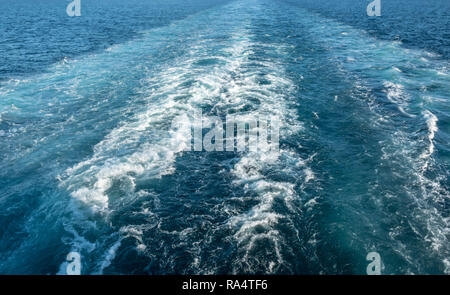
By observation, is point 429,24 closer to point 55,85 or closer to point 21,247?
point 55,85

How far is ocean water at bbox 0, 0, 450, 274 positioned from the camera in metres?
9.08

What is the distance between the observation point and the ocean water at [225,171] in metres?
9.08

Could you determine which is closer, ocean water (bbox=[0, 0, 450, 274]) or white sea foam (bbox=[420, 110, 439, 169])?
ocean water (bbox=[0, 0, 450, 274])

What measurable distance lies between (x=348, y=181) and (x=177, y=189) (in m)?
7.51

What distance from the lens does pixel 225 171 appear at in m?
12.8

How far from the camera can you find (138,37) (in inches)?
1582

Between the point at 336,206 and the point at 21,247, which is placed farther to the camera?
the point at 336,206

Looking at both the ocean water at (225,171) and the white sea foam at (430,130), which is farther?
the white sea foam at (430,130)

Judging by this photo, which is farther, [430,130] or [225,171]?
[430,130]

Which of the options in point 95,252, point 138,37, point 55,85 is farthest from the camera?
point 138,37

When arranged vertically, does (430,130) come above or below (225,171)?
above

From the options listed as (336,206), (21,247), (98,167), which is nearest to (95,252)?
(21,247)
